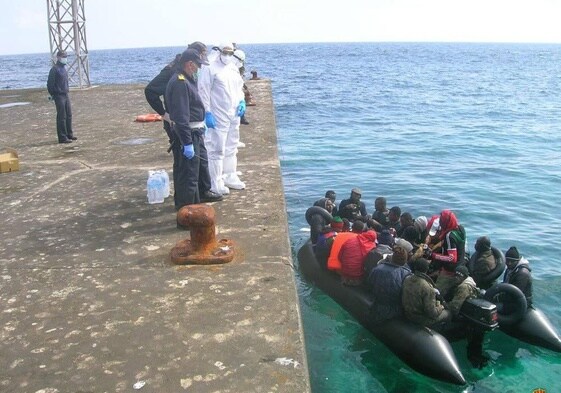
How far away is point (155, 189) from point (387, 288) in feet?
9.44

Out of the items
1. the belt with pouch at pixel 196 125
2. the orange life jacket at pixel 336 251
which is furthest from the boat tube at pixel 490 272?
the belt with pouch at pixel 196 125

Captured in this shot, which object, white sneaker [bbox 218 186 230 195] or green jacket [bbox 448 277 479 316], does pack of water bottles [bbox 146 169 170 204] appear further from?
green jacket [bbox 448 277 479 316]

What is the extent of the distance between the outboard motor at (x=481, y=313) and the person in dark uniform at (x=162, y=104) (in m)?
3.10

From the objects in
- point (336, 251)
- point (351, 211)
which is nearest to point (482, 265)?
point (336, 251)

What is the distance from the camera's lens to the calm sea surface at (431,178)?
6.45 metres

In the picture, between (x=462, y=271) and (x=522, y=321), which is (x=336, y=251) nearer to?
(x=462, y=271)

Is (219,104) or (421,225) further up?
(219,104)

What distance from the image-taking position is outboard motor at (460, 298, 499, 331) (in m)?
6.12

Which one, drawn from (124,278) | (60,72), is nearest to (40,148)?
(60,72)

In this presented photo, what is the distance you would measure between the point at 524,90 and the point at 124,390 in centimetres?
4595

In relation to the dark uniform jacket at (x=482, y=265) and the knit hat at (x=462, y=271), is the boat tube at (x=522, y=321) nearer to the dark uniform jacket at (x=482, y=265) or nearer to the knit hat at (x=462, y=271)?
the knit hat at (x=462, y=271)

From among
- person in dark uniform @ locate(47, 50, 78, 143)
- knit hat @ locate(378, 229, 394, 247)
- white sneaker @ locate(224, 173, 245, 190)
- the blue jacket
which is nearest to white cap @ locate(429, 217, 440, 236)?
knit hat @ locate(378, 229, 394, 247)

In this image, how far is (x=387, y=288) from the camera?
19.8 ft

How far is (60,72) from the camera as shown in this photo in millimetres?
10703
